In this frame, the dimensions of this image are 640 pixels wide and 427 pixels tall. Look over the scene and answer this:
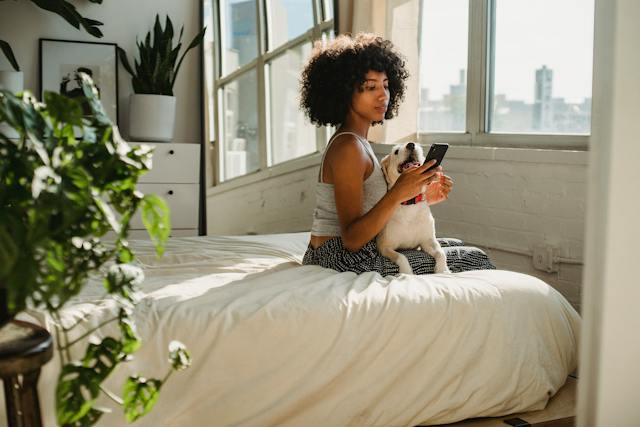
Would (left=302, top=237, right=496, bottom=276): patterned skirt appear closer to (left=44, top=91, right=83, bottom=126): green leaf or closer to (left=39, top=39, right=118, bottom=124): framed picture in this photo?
(left=44, top=91, right=83, bottom=126): green leaf

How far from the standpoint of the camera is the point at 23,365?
1073 mm

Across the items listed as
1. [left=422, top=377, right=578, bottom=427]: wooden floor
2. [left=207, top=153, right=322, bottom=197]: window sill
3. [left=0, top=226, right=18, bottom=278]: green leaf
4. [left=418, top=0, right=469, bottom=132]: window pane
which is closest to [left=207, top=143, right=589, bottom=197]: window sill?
[left=207, top=153, right=322, bottom=197]: window sill

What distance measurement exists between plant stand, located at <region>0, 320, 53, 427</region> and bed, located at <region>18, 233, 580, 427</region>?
0.46 meters

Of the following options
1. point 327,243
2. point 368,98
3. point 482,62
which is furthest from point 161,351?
point 482,62

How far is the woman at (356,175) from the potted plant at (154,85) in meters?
1.31

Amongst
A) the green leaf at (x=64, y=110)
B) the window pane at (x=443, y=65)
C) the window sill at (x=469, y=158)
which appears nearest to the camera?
the green leaf at (x=64, y=110)

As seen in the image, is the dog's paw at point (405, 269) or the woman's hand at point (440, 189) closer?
the dog's paw at point (405, 269)

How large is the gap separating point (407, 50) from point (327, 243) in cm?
164

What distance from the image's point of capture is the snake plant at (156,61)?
3.84 meters

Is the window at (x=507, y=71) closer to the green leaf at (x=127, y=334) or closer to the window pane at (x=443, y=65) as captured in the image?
the window pane at (x=443, y=65)

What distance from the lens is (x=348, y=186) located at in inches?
89.6

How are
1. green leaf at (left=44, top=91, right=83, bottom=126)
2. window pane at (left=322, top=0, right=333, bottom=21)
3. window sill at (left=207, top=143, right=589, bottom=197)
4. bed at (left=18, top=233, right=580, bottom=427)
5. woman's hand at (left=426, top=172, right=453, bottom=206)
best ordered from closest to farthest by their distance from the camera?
green leaf at (left=44, top=91, right=83, bottom=126)
bed at (left=18, top=233, right=580, bottom=427)
woman's hand at (left=426, top=172, right=453, bottom=206)
window sill at (left=207, top=143, right=589, bottom=197)
window pane at (left=322, top=0, right=333, bottom=21)

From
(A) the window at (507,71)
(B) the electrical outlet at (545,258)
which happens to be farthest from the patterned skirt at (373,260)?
(A) the window at (507,71)

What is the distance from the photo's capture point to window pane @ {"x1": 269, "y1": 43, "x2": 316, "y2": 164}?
12.8 feet
